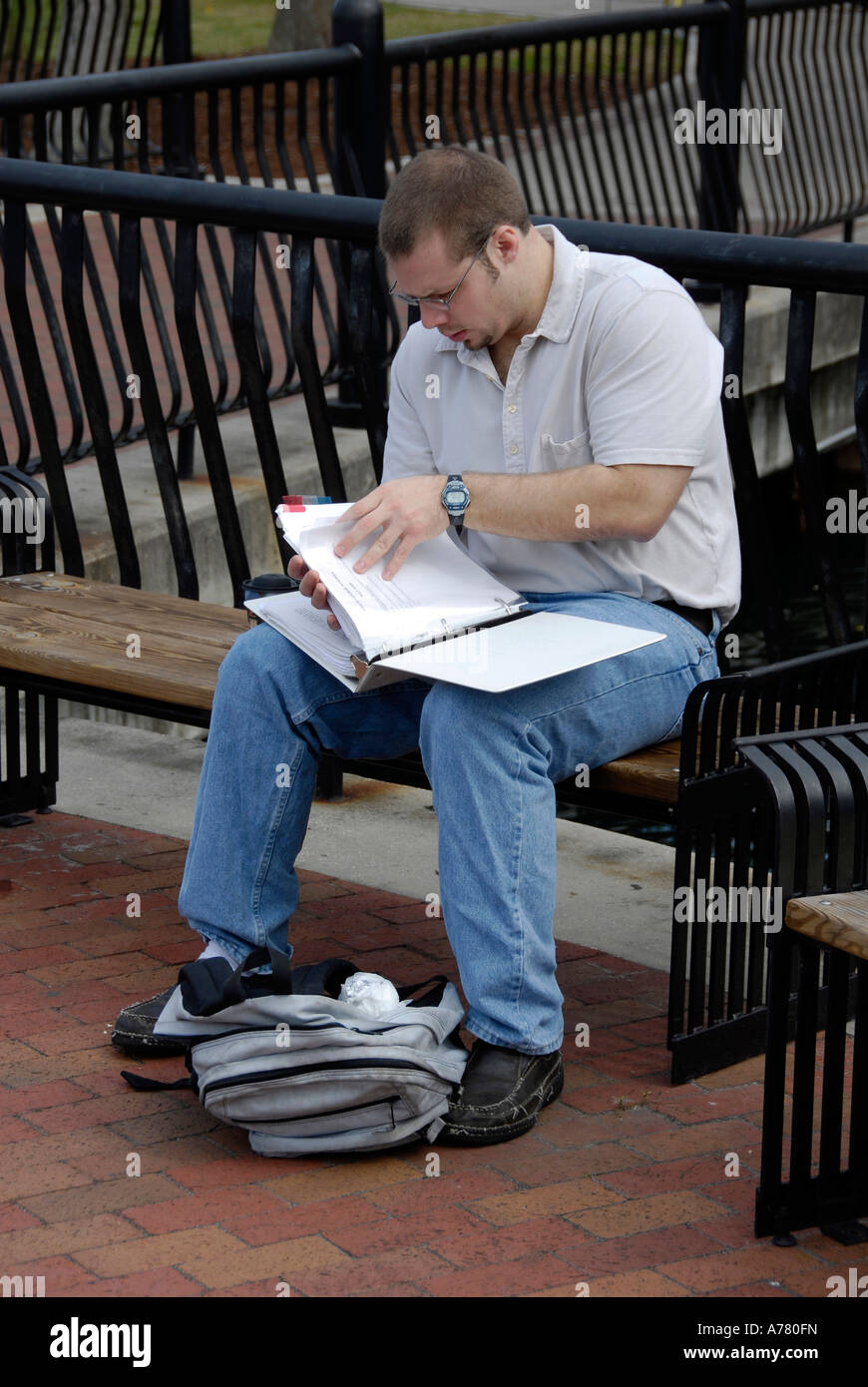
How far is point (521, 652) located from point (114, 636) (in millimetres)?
1142

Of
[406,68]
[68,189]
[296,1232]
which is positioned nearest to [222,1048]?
[296,1232]

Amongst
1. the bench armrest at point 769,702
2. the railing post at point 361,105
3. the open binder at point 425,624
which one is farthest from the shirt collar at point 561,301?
the railing post at point 361,105

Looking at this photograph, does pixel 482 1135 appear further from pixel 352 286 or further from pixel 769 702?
pixel 352 286

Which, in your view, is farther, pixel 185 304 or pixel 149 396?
pixel 149 396

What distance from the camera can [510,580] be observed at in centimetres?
344

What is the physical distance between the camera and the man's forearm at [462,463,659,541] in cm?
317

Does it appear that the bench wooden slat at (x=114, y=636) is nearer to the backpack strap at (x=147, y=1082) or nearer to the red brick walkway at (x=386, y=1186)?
the red brick walkway at (x=386, y=1186)

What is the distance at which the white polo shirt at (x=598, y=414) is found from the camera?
319 cm

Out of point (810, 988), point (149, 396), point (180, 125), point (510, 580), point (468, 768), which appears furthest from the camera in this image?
point (180, 125)

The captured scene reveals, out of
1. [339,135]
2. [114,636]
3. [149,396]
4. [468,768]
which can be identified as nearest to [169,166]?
[339,135]

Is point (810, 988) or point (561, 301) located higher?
point (561, 301)

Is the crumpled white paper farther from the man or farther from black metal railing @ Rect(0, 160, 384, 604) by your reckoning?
black metal railing @ Rect(0, 160, 384, 604)

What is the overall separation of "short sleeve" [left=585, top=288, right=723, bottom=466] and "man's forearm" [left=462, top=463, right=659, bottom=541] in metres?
0.05

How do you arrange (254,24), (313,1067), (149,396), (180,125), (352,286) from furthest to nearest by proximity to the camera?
(254,24)
(180,125)
(149,396)
(352,286)
(313,1067)
